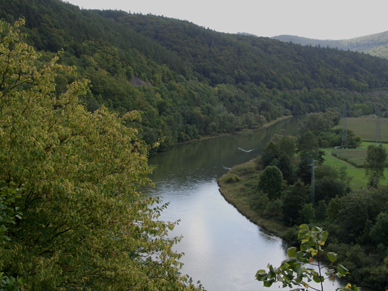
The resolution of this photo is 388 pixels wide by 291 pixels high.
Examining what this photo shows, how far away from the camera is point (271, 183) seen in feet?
111

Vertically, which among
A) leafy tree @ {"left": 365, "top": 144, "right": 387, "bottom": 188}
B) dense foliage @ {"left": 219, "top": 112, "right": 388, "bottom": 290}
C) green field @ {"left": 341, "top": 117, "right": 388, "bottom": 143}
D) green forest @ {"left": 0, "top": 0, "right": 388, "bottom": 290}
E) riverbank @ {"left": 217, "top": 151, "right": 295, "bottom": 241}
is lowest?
riverbank @ {"left": 217, "top": 151, "right": 295, "bottom": 241}

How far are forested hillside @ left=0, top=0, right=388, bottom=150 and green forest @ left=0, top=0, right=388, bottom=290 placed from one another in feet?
1.23

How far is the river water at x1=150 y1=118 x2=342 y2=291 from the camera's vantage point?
21.8 metres

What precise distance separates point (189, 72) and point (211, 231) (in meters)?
78.6

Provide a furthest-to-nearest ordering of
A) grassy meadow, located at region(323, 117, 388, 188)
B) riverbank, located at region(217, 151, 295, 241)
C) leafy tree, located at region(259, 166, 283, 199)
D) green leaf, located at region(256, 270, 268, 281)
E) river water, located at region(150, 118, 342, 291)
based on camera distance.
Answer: grassy meadow, located at region(323, 117, 388, 188) → leafy tree, located at region(259, 166, 283, 199) → riverbank, located at region(217, 151, 295, 241) → river water, located at region(150, 118, 342, 291) → green leaf, located at region(256, 270, 268, 281)

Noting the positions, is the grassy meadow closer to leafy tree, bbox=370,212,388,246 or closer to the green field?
the green field

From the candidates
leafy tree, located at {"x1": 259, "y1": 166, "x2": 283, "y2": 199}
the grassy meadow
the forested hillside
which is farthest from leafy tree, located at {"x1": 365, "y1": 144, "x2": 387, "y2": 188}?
the forested hillside

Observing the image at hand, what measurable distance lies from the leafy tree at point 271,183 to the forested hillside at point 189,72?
62.0ft

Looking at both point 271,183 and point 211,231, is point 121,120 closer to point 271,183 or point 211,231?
point 211,231

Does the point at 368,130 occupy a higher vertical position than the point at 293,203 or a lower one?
lower

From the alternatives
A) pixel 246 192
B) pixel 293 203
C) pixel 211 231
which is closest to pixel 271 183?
pixel 246 192

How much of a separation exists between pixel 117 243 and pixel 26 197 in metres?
2.30

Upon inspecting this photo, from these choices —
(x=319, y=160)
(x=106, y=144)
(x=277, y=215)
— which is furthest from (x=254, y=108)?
(x=106, y=144)

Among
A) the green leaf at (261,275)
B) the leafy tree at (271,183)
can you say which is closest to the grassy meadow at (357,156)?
the leafy tree at (271,183)
